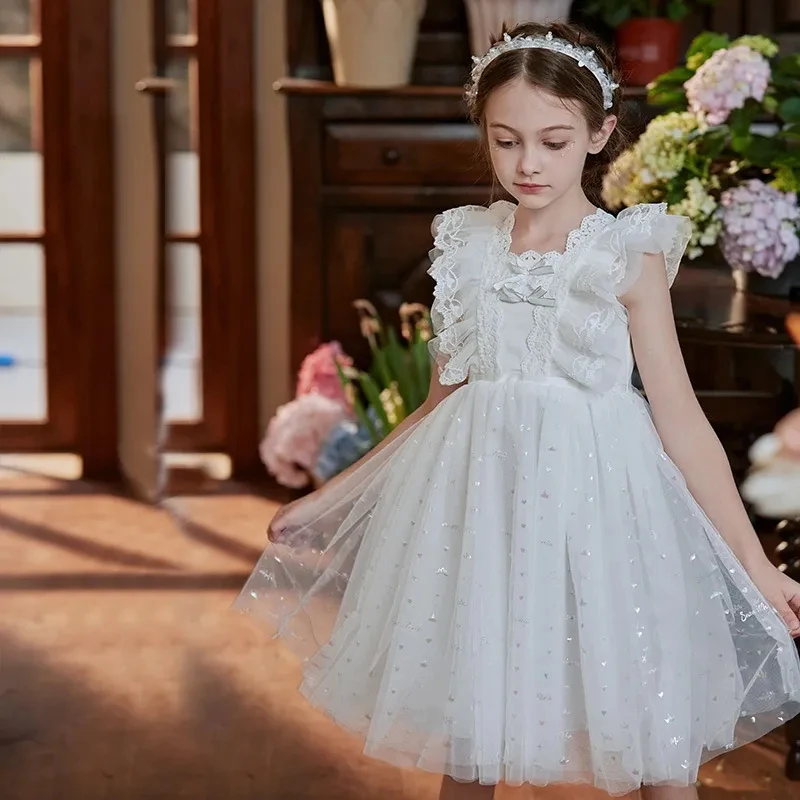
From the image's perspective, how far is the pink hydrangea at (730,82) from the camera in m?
2.61

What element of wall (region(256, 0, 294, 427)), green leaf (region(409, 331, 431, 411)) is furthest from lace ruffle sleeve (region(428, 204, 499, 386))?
wall (region(256, 0, 294, 427))

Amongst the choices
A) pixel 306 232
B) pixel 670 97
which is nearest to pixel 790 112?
pixel 670 97

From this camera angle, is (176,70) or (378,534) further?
(176,70)

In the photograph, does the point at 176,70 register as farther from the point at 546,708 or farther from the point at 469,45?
the point at 546,708

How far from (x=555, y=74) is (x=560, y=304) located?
248 mm

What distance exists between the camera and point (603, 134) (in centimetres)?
171

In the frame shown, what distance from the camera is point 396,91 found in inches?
149

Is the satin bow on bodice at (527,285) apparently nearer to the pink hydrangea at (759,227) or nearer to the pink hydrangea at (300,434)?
the pink hydrangea at (759,227)

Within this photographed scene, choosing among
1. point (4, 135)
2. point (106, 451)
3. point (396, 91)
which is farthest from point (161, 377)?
point (396, 91)

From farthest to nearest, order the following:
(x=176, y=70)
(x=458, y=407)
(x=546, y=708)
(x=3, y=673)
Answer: (x=176, y=70) < (x=3, y=673) < (x=458, y=407) < (x=546, y=708)

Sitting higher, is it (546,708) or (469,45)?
(469,45)

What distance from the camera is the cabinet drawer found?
150 inches

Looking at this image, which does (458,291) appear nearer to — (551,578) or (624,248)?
(624,248)

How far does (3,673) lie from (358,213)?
1.61 m
